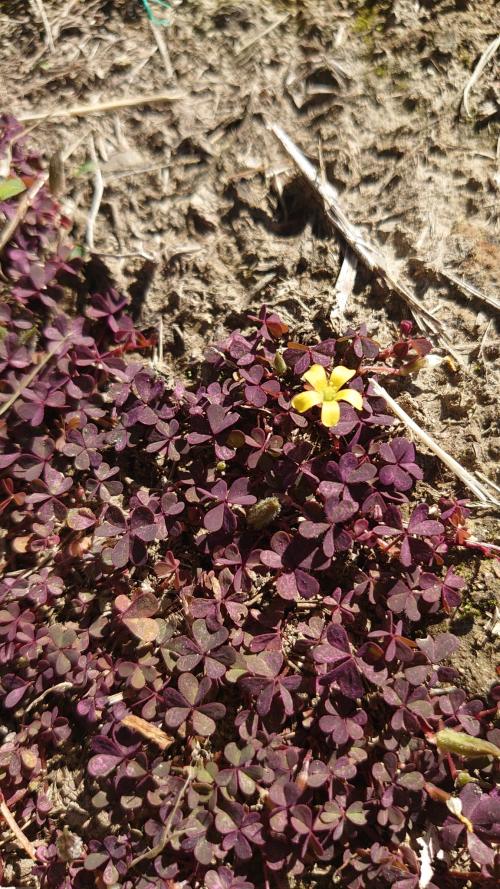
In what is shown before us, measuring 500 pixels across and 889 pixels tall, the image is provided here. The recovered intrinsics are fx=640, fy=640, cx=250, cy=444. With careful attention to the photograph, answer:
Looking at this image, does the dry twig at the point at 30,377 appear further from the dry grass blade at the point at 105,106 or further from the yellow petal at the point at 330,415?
the yellow petal at the point at 330,415

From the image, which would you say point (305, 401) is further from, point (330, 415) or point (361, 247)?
point (361, 247)

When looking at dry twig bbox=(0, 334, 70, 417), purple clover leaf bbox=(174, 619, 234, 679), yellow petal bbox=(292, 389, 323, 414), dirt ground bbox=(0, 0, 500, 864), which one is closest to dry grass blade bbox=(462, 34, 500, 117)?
dirt ground bbox=(0, 0, 500, 864)

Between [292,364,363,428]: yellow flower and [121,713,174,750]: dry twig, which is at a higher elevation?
[292,364,363,428]: yellow flower

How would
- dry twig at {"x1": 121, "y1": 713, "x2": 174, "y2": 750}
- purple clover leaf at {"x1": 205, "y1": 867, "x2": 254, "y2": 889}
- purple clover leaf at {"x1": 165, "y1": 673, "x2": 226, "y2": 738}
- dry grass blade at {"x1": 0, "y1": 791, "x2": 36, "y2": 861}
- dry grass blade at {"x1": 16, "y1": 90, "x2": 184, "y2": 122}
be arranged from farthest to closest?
dry grass blade at {"x1": 16, "y1": 90, "x2": 184, "y2": 122} < dry grass blade at {"x1": 0, "y1": 791, "x2": 36, "y2": 861} < dry twig at {"x1": 121, "y1": 713, "x2": 174, "y2": 750} < purple clover leaf at {"x1": 165, "y1": 673, "x2": 226, "y2": 738} < purple clover leaf at {"x1": 205, "y1": 867, "x2": 254, "y2": 889}

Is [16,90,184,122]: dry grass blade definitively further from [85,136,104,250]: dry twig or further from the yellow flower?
the yellow flower

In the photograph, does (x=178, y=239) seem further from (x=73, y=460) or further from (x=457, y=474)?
(x=457, y=474)

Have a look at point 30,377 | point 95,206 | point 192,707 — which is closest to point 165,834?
point 192,707

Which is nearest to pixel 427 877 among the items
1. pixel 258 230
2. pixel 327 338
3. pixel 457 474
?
pixel 457 474
